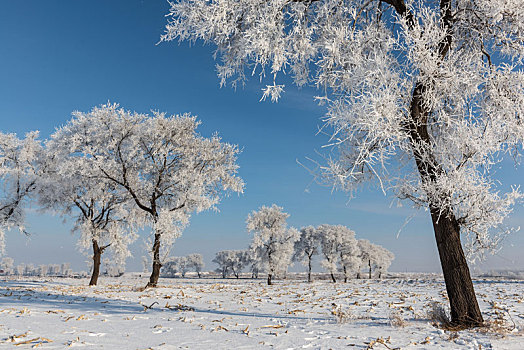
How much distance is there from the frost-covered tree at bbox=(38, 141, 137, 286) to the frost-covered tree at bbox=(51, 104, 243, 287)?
2200 millimetres

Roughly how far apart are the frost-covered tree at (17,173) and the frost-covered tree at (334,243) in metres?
46.3

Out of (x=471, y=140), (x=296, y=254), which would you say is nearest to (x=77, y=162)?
(x=471, y=140)

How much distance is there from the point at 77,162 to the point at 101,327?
12999mm

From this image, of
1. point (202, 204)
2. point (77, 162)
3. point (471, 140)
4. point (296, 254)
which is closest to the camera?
point (471, 140)

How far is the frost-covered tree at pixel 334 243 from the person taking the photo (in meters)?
58.7

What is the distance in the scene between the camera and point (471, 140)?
588cm

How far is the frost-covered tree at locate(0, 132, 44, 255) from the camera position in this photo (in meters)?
22.5

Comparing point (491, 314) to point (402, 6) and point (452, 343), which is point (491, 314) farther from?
point (402, 6)

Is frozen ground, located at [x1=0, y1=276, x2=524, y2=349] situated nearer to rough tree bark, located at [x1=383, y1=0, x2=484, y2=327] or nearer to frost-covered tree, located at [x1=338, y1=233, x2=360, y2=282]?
rough tree bark, located at [x1=383, y1=0, x2=484, y2=327]

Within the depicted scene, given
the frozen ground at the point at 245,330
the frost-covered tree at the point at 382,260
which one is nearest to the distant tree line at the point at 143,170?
the frozen ground at the point at 245,330

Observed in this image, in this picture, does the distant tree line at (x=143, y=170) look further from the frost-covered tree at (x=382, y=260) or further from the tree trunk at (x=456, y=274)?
the frost-covered tree at (x=382, y=260)

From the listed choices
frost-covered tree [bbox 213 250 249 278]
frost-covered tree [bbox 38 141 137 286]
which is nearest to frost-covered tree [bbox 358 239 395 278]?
frost-covered tree [bbox 213 250 249 278]

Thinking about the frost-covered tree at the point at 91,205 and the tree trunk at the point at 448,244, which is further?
the frost-covered tree at the point at 91,205

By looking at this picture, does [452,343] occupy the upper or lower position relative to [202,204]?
lower
